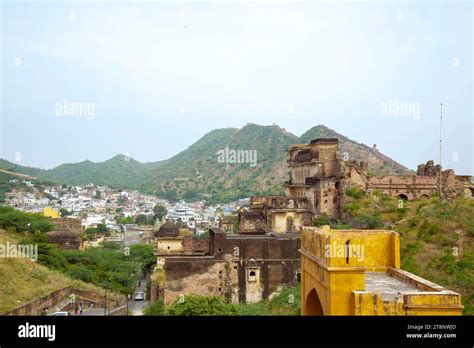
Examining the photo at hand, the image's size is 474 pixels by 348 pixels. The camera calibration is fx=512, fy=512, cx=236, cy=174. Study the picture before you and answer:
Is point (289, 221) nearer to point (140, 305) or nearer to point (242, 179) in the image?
point (140, 305)

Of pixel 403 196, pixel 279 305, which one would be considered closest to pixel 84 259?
pixel 279 305

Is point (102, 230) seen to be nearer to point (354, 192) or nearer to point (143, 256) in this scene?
point (143, 256)

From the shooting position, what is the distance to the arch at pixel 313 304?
36.5 ft

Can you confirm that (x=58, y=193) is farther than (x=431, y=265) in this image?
Yes

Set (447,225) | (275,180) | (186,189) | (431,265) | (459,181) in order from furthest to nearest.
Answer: (186,189)
(275,180)
(459,181)
(447,225)
(431,265)

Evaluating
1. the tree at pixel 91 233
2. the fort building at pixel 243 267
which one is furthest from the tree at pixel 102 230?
the fort building at pixel 243 267

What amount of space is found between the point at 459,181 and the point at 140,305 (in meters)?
24.6

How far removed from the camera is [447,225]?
24641 millimetres

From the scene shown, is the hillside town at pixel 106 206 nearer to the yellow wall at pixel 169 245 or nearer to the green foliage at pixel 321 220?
the green foliage at pixel 321 220

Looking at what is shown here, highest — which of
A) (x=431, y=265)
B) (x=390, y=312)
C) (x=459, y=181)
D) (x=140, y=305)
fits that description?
(x=459, y=181)

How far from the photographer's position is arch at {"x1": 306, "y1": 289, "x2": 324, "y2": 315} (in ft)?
36.5

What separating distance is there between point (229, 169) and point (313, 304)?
365 feet
